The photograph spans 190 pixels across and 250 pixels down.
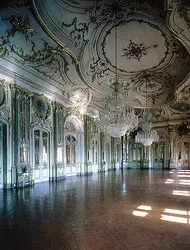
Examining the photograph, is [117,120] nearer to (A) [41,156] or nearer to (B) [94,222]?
(B) [94,222]

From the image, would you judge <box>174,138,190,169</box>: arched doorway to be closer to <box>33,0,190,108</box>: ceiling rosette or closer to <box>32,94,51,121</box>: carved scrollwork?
<box>33,0,190,108</box>: ceiling rosette

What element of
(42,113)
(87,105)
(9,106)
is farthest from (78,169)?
(9,106)

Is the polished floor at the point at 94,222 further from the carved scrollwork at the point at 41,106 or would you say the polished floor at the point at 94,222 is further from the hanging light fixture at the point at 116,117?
the carved scrollwork at the point at 41,106

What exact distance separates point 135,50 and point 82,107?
18.7 feet

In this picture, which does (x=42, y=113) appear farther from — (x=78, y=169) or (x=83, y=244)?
(x=83, y=244)

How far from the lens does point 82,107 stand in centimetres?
1380

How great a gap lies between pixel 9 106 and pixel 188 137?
16254mm

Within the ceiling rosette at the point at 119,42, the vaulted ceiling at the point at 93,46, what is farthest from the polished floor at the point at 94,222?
the ceiling rosette at the point at 119,42

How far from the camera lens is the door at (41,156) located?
10020mm

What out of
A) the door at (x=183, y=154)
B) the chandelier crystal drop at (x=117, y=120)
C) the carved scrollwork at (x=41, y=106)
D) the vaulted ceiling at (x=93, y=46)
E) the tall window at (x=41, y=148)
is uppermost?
the vaulted ceiling at (x=93, y=46)

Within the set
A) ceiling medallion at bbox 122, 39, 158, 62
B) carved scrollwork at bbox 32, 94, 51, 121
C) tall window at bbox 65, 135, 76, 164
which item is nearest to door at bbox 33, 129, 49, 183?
carved scrollwork at bbox 32, 94, 51, 121

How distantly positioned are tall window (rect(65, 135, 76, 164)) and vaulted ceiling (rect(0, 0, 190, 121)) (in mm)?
2484

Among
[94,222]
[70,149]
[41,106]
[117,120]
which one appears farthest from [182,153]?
[94,222]

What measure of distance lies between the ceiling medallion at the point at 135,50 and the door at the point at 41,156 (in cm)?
588
